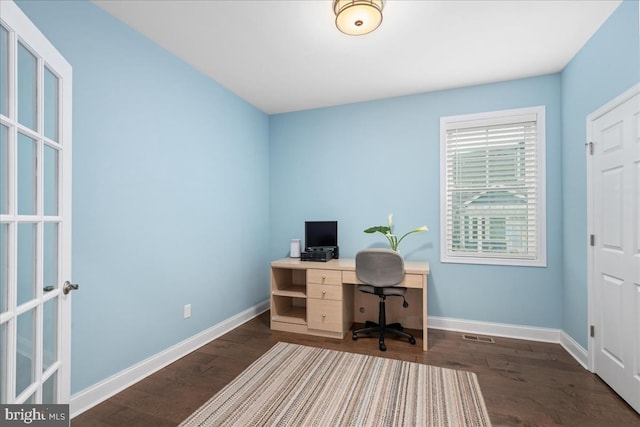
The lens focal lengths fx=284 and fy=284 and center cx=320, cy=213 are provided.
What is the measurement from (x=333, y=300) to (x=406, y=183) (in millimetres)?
1610

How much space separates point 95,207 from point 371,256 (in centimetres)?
224

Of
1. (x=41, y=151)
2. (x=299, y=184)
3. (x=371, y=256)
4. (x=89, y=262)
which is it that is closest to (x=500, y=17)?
(x=371, y=256)

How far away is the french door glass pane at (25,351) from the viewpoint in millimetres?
1122

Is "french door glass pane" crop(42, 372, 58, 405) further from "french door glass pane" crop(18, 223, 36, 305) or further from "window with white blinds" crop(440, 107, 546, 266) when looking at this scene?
"window with white blinds" crop(440, 107, 546, 266)

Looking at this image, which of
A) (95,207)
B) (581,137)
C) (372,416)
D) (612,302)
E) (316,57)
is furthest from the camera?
(316,57)

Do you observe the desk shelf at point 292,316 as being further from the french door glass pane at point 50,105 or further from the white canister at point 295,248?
the french door glass pane at point 50,105

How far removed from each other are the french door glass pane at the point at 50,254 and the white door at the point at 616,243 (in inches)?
131

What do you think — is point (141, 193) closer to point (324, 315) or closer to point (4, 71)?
point (4, 71)

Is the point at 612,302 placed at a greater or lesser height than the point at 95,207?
lesser

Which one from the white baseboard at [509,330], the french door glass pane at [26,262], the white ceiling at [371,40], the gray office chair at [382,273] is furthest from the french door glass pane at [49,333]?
the white baseboard at [509,330]

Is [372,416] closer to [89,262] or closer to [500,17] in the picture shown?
[89,262]

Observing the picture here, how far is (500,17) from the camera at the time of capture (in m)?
2.08

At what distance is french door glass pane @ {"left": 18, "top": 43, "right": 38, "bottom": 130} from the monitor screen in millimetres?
2744

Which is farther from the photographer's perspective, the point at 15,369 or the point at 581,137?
the point at 581,137
